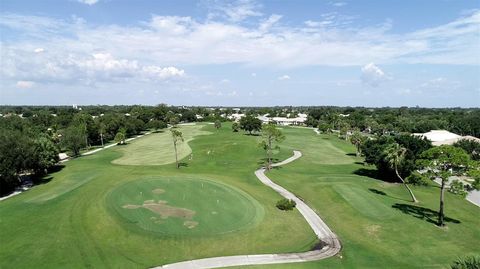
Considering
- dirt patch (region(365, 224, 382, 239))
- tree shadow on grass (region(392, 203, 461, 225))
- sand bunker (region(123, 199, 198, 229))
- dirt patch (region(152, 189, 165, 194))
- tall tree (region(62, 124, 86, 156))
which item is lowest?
dirt patch (region(365, 224, 382, 239))

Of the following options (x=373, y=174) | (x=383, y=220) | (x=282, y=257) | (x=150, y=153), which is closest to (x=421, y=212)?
(x=383, y=220)

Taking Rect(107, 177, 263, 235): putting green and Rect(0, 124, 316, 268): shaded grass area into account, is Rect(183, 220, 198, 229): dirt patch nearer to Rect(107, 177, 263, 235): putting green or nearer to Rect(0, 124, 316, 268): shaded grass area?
Rect(107, 177, 263, 235): putting green

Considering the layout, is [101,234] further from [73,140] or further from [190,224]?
[73,140]

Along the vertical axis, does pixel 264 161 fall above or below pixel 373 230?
above

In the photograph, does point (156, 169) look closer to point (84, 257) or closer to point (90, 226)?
point (90, 226)

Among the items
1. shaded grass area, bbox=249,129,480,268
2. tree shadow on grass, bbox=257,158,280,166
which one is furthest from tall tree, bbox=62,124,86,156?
shaded grass area, bbox=249,129,480,268

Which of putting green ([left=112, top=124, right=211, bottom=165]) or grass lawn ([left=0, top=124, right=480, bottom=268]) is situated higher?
putting green ([left=112, top=124, right=211, bottom=165])

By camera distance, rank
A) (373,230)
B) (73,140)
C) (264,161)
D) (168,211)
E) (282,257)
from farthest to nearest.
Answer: (73,140), (264,161), (168,211), (373,230), (282,257)
